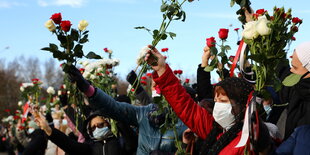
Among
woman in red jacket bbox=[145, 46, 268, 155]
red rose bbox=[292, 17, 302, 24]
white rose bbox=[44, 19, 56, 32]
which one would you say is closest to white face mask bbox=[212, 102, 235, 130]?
woman in red jacket bbox=[145, 46, 268, 155]

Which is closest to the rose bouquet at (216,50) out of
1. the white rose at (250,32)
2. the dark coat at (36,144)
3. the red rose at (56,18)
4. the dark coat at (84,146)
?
the white rose at (250,32)

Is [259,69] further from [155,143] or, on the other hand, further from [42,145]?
[42,145]

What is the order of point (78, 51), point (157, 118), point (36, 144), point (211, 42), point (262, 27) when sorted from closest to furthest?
1. point (262, 27)
2. point (78, 51)
3. point (211, 42)
4. point (157, 118)
5. point (36, 144)

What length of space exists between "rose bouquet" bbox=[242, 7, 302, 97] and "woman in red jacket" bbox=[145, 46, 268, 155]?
0.33 metres

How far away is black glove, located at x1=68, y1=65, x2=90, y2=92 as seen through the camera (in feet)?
11.0

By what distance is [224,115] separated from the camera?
126 inches

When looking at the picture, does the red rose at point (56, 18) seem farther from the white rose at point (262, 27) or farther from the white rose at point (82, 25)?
the white rose at point (262, 27)

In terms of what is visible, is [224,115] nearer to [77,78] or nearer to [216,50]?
[216,50]

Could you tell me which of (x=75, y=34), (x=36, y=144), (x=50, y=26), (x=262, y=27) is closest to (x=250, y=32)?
(x=262, y=27)

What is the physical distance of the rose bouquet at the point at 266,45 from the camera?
9.32 feet

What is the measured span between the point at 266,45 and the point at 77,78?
146 cm

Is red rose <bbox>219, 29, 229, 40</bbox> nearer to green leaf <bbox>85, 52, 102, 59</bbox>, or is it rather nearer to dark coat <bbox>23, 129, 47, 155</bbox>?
green leaf <bbox>85, 52, 102, 59</bbox>

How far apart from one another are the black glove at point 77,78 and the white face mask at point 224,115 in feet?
3.55

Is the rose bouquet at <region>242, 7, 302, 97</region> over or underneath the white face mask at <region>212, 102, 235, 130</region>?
over
